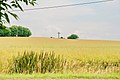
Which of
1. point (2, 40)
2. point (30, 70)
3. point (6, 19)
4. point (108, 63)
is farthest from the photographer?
point (2, 40)

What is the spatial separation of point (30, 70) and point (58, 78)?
3.82 m

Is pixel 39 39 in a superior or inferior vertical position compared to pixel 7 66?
superior

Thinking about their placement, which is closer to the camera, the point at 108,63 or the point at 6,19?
the point at 6,19

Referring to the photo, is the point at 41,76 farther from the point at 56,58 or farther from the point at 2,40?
the point at 2,40

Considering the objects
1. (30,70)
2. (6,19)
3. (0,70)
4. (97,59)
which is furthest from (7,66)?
(6,19)

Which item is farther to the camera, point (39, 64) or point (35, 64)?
point (39, 64)

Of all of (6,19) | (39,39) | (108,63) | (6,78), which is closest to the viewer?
(6,19)

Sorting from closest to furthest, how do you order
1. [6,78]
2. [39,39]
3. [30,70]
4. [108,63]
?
[6,78], [30,70], [108,63], [39,39]

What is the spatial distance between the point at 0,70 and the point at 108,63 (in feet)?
24.6

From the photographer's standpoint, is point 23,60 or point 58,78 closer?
point 58,78

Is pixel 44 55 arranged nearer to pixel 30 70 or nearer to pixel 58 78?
pixel 30 70

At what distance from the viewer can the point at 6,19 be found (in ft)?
13.1

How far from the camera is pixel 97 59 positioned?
20.6m

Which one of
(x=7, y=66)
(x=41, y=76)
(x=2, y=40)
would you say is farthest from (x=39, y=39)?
(x=41, y=76)
